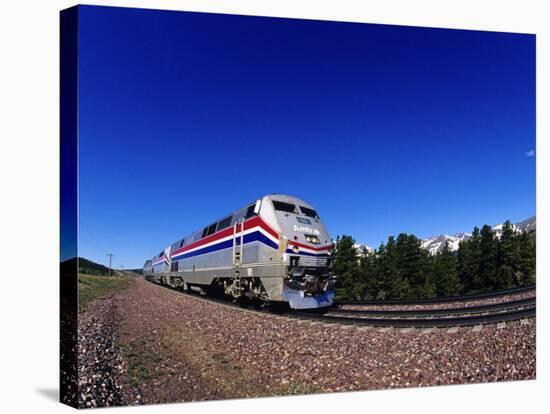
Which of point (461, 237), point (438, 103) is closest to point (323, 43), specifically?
point (438, 103)

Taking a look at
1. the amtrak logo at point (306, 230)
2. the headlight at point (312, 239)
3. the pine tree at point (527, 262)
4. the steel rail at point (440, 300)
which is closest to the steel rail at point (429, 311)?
the steel rail at point (440, 300)

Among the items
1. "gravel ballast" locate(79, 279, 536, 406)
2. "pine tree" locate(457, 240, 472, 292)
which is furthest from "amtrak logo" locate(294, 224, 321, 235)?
"pine tree" locate(457, 240, 472, 292)

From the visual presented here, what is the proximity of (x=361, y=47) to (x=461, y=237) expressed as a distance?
3.68 metres

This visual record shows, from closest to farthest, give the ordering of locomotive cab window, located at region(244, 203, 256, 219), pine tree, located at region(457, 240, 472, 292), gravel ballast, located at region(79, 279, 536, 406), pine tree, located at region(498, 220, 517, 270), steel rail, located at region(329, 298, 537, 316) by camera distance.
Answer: gravel ballast, located at region(79, 279, 536, 406), locomotive cab window, located at region(244, 203, 256, 219), steel rail, located at region(329, 298, 537, 316), pine tree, located at region(457, 240, 472, 292), pine tree, located at region(498, 220, 517, 270)

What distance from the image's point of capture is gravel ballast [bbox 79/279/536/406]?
28.4ft

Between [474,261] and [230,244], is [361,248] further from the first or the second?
[230,244]

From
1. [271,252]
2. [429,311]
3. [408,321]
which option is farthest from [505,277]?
[271,252]

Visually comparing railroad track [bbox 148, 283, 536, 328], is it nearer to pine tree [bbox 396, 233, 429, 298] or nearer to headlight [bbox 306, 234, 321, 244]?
pine tree [bbox 396, 233, 429, 298]

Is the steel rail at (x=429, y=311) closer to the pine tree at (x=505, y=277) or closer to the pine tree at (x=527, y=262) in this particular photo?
the pine tree at (x=505, y=277)

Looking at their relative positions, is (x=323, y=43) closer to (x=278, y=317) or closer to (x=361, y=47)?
(x=361, y=47)

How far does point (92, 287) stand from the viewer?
8570 millimetres

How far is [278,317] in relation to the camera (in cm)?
1002

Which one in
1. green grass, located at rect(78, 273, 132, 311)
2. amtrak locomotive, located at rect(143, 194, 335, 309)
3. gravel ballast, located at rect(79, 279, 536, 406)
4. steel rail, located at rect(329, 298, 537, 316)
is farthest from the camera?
steel rail, located at rect(329, 298, 537, 316)

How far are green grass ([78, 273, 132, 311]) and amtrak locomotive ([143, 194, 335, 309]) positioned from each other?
0.80m
